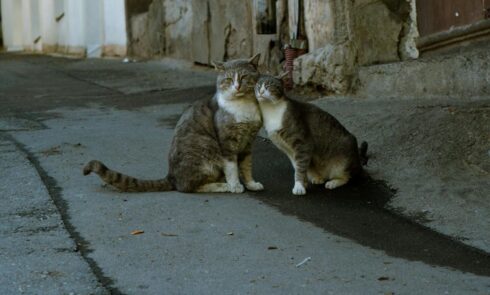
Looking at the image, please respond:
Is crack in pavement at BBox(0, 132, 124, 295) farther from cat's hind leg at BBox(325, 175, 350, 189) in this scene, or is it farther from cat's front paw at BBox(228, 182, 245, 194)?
cat's hind leg at BBox(325, 175, 350, 189)

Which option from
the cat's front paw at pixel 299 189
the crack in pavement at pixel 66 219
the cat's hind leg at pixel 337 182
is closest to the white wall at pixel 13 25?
the crack in pavement at pixel 66 219

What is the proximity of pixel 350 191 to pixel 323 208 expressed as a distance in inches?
19.4

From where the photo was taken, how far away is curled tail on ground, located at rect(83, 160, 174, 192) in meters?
5.52

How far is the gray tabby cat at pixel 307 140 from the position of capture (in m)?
5.64

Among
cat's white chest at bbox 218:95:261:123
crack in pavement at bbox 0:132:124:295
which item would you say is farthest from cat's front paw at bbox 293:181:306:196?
crack in pavement at bbox 0:132:124:295

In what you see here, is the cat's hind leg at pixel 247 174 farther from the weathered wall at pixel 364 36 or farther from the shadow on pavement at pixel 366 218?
the weathered wall at pixel 364 36

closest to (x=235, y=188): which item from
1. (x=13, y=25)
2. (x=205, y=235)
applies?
(x=205, y=235)

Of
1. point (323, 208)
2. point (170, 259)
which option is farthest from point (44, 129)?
point (170, 259)

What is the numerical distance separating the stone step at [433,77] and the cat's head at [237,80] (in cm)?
191

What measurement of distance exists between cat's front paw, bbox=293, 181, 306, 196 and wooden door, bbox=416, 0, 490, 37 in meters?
2.47

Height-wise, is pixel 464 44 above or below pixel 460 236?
above

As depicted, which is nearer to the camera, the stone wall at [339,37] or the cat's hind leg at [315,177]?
the cat's hind leg at [315,177]

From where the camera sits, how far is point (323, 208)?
5297mm

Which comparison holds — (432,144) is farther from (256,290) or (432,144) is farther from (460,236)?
(256,290)
